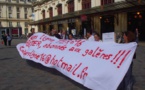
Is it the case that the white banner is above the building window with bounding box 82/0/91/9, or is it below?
below

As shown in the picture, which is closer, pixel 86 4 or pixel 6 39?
pixel 6 39

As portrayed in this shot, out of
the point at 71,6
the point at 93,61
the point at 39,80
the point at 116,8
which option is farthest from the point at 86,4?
the point at 93,61

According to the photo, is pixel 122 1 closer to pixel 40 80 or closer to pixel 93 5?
pixel 93 5

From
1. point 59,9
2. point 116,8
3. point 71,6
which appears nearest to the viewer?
point 116,8

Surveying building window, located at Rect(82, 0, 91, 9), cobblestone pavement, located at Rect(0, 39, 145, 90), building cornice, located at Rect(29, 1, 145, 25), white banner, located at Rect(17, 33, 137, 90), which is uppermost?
building window, located at Rect(82, 0, 91, 9)

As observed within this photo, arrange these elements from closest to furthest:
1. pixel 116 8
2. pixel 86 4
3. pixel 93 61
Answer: pixel 93 61 < pixel 116 8 < pixel 86 4

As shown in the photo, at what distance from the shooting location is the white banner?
6.29 metres

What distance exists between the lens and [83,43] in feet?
27.3

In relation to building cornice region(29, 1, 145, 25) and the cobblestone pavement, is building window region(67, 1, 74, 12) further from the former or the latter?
the cobblestone pavement

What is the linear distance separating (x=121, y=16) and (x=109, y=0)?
3.48 metres

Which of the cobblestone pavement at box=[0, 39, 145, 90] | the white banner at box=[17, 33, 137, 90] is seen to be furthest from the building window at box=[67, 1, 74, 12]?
the white banner at box=[17, 33, 137, 90]

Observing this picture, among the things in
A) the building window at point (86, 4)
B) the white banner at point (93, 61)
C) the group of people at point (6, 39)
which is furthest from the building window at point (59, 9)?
the white banner at point (93, 61)

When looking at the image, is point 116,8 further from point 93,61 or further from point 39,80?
point 93,61

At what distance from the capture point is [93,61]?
23.0ft
